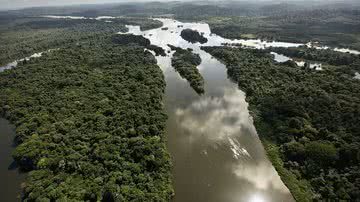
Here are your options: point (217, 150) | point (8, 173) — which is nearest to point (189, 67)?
point (217, 150)

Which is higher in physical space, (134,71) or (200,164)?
(134,71)

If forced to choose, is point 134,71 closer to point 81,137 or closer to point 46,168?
point 81,137

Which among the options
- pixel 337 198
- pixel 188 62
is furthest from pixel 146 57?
pixel 337 198

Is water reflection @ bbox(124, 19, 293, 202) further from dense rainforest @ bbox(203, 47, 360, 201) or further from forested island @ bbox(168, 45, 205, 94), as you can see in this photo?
dense rainforest @ bbox(203, 47, 360, 201)

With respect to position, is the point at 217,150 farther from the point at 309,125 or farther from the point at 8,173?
the point at 8,173

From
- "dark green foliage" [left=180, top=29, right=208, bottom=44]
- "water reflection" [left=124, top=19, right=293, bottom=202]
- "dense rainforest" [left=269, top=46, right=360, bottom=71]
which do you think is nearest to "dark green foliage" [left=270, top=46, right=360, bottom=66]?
"dense rainforest" [left=269, top=46, right=360, bottom=71]
